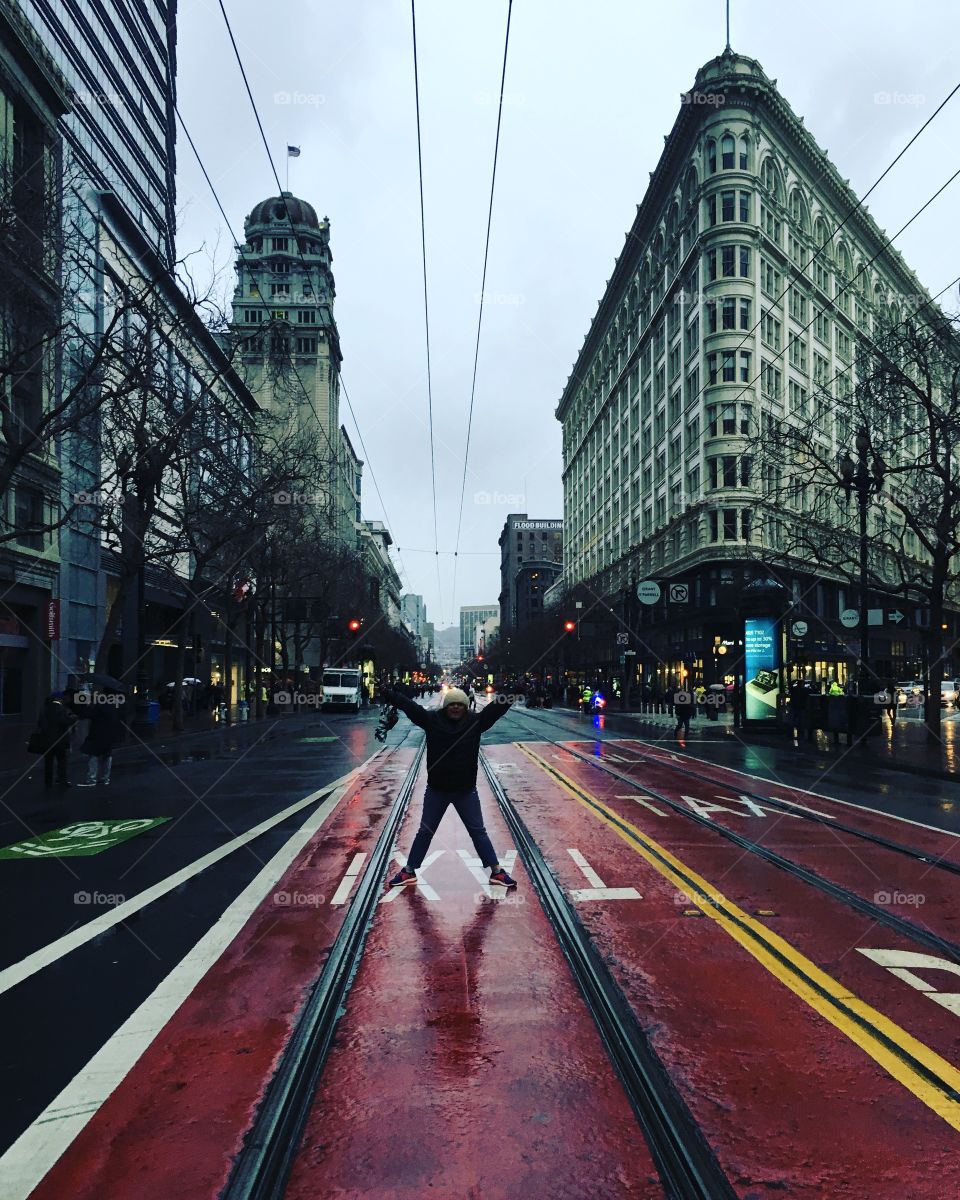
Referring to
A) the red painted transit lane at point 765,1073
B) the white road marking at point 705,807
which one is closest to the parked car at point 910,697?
the white road marking at point 705,807

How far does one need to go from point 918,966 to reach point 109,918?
19.6 feet

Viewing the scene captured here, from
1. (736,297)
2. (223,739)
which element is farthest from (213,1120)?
(736,297)

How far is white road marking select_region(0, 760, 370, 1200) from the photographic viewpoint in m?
3.46

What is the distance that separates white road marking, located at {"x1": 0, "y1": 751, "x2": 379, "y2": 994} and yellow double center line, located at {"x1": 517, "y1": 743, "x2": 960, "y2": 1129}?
15.3 feet

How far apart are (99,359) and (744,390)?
45715 millimetres

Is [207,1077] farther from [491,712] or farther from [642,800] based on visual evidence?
[642,800]

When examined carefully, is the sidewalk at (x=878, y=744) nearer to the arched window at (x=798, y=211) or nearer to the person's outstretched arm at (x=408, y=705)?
the person's outstretched arm at (x=408, y=705)

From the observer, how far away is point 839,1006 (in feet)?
16.3

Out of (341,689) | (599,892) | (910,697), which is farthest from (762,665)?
(341,689)

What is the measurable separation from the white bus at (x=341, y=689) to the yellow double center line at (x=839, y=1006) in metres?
49.4

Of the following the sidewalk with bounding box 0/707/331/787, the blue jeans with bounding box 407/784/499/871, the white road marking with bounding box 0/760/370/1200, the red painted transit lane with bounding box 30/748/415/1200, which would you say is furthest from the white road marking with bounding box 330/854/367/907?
the sidewalk with bounding box 0/707/331/787

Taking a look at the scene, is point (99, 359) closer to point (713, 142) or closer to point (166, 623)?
Result: point (166, 623)

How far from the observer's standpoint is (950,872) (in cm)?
863

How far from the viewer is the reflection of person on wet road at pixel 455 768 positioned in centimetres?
796
